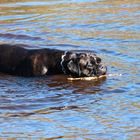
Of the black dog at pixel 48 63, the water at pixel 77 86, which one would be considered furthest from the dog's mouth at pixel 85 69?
the water at pixel 77 86

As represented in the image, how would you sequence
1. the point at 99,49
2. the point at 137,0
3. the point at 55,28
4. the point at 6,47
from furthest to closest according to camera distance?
the point at 137,0 < the point at 55,28 < the point at 99,49 < the point at 6,47

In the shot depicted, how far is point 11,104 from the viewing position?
8.25 meters

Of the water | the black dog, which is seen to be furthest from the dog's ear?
the water

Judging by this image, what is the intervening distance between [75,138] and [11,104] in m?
1.76

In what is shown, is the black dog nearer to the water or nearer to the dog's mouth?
the dog's mouth

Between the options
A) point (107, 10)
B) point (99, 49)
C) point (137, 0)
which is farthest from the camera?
point (137, 0)

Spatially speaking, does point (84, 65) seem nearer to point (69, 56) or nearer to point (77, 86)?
point (69, 56)

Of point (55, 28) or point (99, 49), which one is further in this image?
point (55, 28)

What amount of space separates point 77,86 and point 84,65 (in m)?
0.64

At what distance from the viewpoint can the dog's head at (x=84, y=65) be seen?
392 inches

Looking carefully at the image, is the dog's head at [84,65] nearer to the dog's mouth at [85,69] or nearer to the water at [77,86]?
the dog's mouth at [85,69]

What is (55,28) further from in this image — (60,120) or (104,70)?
(60,120)

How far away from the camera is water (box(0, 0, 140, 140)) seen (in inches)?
280

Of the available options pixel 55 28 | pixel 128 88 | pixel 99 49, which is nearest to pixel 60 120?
pixel 128 88
